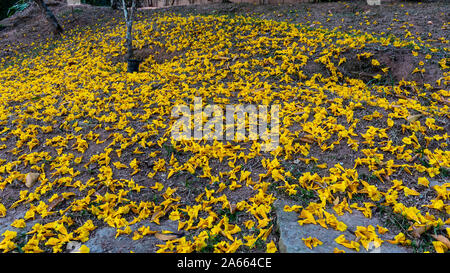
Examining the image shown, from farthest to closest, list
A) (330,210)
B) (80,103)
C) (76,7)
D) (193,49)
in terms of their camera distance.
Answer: (76,7), (193,49), (80,103), (330,210)

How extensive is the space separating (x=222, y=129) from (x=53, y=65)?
495cm

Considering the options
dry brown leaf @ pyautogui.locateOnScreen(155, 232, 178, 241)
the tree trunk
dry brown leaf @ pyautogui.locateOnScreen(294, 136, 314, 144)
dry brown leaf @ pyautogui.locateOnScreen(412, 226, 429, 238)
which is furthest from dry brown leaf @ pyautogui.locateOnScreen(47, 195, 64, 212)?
the tree trunk

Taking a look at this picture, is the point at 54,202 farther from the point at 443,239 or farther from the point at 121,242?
the point at 443,239

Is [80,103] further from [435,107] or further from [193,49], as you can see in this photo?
[435,107]

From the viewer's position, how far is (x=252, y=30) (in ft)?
17.9

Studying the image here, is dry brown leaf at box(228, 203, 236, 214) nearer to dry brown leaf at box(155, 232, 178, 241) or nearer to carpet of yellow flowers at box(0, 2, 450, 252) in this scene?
carpet of yellow flowers at box(0, 2, 450, 252)

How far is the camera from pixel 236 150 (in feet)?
9.11

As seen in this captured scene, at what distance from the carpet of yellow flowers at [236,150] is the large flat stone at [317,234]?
47mm

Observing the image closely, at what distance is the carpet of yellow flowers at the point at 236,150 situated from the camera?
1966mm

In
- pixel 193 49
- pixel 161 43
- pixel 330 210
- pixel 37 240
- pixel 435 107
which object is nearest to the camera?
pixel 37 240

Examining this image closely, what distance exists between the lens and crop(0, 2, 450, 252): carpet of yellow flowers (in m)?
1.97

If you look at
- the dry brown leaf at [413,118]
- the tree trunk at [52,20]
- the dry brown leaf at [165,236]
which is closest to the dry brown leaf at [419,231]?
the dry brown leaf at [413,118]

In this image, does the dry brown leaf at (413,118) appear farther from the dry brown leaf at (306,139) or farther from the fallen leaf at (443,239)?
the fallen leaf at (443,239)
